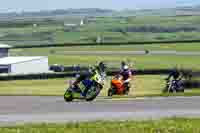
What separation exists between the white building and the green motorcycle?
2025 inches

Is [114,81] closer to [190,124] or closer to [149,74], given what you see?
[190,124]

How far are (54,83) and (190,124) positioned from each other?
42.2 metres

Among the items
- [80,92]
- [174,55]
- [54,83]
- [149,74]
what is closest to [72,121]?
[80,92]

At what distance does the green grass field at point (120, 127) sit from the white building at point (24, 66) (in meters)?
61.6

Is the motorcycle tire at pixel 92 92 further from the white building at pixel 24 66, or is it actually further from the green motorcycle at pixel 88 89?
the white building at pixel 24 66

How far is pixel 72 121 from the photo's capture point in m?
16.7

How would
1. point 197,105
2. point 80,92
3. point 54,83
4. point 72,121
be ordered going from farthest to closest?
point 54,83 → point 80,92 → point 197,105 → point 72,121

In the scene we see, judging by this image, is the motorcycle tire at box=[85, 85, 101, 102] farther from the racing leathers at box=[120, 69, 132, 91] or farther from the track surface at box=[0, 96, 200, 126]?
the racing leathers at box=[120, 69, 132, 91]

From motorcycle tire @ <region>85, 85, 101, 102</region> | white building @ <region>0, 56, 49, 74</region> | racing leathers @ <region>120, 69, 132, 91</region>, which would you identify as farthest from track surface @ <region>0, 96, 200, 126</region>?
white building @ <region>0, 56, 49, 74</region>

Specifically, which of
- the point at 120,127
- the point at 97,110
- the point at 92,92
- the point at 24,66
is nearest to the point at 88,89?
the point at 92,92

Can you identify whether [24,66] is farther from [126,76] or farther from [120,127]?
[120,127]

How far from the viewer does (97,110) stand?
1930cm

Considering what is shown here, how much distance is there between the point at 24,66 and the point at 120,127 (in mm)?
64623

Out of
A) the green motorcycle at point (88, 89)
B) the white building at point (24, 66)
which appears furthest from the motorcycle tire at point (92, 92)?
the white building at point (24, 66)
